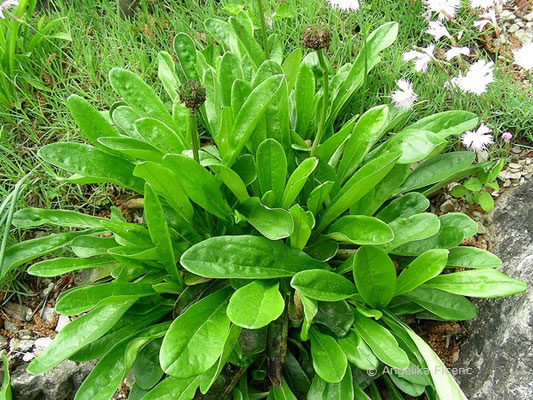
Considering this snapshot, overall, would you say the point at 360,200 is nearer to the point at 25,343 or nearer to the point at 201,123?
the point at 201,123

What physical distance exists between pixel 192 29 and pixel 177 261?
137cm

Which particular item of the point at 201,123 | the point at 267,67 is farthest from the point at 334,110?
the point at 201,123

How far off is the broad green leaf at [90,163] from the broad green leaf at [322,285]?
2.43 feet

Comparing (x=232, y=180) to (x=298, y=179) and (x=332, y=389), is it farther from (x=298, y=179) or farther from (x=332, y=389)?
(x=332, y=389)

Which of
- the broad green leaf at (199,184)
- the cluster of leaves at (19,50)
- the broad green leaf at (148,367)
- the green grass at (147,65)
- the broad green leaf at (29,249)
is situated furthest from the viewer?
the cluster of leaves at (19,50)

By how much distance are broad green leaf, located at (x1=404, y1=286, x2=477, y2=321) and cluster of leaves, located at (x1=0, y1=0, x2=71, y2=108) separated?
1.93m

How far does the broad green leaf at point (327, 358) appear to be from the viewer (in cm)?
160

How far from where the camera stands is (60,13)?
289 centimetres

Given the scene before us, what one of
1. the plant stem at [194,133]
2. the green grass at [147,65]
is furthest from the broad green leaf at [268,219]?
the green grass at [147,65]

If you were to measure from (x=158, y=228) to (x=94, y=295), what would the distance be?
1.00 feet

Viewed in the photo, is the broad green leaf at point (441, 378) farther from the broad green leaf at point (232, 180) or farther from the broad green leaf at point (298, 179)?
the broad green leaf at point (232, 180)

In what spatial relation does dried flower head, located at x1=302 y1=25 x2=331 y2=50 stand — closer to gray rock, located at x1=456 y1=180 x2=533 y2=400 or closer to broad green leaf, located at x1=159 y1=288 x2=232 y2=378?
broad green leaf, located at x1=159 y1=288 x2=232 y2=378

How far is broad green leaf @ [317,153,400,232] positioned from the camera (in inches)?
63.7

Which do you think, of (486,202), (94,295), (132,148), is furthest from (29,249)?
(486,202)
